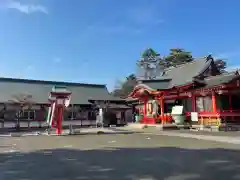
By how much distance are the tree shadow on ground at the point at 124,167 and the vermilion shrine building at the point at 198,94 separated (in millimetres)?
14756

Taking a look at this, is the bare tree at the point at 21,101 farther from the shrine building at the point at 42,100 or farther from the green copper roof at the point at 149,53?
the green copper roof at the point at 149,53

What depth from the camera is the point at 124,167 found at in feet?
30.4

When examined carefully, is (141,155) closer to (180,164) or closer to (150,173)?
(180,164)

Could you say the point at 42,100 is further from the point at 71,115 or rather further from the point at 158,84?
the point at 158,84

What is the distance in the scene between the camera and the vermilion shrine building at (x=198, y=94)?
25.8 meters

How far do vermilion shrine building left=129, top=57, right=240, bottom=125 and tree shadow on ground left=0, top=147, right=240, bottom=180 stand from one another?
14756 mm

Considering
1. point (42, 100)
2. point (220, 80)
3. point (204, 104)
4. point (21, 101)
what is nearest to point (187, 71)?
point (204, 104)

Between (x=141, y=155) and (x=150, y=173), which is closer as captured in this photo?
(x=150, y=173)

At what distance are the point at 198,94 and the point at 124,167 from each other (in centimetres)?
2058

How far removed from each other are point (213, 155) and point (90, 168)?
480cm

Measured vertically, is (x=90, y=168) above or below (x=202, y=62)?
below

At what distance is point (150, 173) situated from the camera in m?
8.34

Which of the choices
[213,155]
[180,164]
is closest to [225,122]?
[213,155]

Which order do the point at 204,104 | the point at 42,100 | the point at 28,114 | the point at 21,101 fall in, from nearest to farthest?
the point at 204,104, the point at 21,101, the point at 28,114, the point at 42,100
